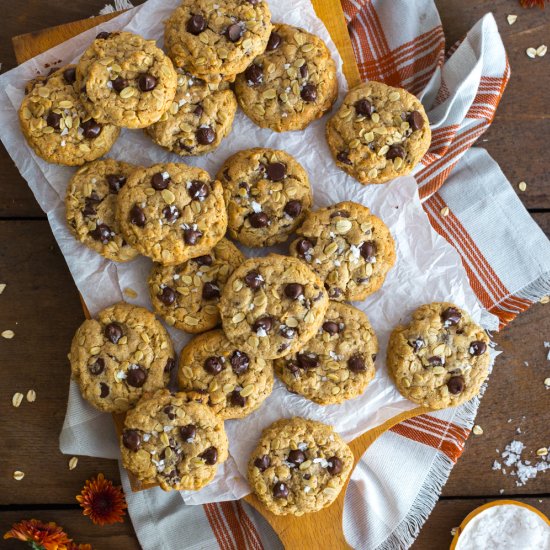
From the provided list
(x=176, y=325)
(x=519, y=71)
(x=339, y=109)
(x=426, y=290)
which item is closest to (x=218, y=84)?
(x=339, y=109)

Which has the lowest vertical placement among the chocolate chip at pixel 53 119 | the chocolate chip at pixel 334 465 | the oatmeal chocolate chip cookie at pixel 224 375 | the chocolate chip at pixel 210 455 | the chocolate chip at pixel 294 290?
the chocolate chip at pixel 334 465

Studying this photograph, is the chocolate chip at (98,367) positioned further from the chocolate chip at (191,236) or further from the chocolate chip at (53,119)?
the chocolate chip at (53,119)

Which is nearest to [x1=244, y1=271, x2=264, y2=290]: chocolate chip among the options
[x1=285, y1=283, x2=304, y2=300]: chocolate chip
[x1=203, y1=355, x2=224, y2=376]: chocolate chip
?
[x1=285, y1=283, x2=304, y2=300]: chocolate chip

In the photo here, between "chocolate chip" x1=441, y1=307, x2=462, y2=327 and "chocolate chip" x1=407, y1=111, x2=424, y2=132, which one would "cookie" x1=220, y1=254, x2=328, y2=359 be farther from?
"chocolate chip" x1=407, y1=111, x2=424, y2=132

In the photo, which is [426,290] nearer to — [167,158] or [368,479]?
[368,479]

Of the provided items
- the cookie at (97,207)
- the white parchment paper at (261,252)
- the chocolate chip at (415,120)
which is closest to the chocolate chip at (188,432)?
the white parchment paper at (261,252)
